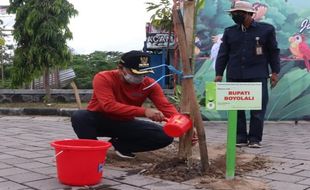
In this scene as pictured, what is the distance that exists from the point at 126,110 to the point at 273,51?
2463 millimetres

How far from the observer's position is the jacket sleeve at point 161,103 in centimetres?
451

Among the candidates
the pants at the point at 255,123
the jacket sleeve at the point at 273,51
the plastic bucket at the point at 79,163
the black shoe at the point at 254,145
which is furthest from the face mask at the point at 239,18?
the plastic bucket at the point at 79,163

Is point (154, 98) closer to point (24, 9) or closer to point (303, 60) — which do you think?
point (303, 60)

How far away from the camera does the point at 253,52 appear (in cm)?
584

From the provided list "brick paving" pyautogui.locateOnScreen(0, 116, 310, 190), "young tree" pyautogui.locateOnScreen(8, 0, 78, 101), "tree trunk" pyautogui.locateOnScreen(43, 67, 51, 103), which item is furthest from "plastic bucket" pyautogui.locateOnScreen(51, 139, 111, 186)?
"tree trunk" pyautogui.locateOnScreen(43, 67, 51, 103)

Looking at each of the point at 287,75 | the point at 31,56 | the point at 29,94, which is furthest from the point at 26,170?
the point at 29,94

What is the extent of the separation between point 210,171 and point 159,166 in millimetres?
466

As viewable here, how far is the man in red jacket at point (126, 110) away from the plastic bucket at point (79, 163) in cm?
63

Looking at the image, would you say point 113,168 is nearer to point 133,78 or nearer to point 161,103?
point 161,103

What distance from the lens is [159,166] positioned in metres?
4.31

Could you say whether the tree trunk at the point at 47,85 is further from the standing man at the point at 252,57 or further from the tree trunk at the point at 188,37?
the tree trunk at the point at 188,37

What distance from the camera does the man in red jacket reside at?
4305 millimetres

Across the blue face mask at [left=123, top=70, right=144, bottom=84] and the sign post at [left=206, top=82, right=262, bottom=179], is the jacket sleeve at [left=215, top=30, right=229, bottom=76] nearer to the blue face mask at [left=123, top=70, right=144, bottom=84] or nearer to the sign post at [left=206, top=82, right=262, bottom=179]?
the blue face mask at [left=123, top=70, right=144, bottom=84]

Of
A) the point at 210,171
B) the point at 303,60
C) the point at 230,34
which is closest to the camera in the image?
the point at 210,171
